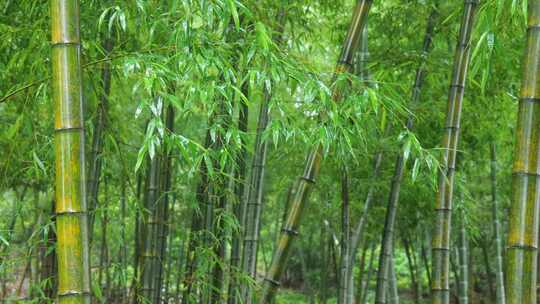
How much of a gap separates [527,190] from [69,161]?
1457 millimetres

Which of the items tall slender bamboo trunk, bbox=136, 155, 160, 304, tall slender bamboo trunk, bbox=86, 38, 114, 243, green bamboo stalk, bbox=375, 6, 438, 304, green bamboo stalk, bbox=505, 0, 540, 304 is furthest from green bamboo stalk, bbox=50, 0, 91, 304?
green bamboo stalk, bbox=375, 6, 438, 304

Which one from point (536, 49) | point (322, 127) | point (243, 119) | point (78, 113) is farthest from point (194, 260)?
point (536, 49)

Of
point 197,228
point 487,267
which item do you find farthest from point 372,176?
point 487,267

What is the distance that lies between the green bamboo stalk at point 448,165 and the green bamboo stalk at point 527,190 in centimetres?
88

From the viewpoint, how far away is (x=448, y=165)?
3.29 metres

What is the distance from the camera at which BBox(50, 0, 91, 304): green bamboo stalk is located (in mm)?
2039

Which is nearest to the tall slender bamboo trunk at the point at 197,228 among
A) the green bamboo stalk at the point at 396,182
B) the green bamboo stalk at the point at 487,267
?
the green bamboo stalk at the point at 396,182

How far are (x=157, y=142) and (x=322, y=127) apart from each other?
66 centimetres

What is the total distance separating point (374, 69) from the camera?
4641 mm

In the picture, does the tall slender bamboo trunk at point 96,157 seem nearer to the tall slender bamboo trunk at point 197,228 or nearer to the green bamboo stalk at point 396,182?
the tall slender bamboo trunk at point 197,228

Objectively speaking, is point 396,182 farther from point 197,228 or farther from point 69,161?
point 69,161

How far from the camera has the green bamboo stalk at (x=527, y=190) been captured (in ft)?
6.86

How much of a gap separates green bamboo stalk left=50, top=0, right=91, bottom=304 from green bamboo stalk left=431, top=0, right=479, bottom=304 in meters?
1.67

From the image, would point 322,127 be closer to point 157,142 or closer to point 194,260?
point 157,142
